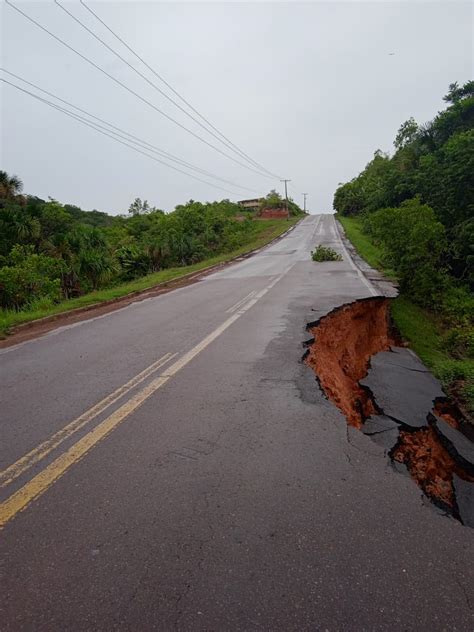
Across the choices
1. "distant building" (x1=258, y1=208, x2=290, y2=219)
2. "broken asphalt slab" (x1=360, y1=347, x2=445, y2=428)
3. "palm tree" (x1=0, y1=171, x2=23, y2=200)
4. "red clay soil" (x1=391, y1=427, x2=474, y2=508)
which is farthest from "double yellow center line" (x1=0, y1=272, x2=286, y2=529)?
"distant building" (x1=258, y1=208, x2=290, y2=219)

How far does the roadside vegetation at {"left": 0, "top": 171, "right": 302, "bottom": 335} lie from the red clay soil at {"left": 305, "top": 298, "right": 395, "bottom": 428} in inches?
261

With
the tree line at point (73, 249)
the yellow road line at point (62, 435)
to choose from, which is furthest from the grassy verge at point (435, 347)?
the tree line at point (73, 249)

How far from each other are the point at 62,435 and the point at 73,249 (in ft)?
55.9

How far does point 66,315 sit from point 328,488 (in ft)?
28.9

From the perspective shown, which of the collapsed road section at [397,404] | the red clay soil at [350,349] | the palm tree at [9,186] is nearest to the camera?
the collapsed road section at [397,404]

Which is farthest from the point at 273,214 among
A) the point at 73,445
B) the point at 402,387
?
the point at 73,445

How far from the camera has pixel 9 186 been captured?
28516mm

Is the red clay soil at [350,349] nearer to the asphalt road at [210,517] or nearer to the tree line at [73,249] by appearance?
the asphalt road at [210,517]

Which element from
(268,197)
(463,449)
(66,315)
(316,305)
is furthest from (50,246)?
(268,197)

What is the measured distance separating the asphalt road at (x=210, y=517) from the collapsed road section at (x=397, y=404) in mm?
524

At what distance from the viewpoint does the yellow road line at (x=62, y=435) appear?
2.94 meters

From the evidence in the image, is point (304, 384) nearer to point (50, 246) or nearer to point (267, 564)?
point (267, 564)

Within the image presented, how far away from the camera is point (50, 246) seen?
61.2 ft

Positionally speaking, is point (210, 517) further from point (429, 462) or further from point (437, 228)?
point (437, 228)
